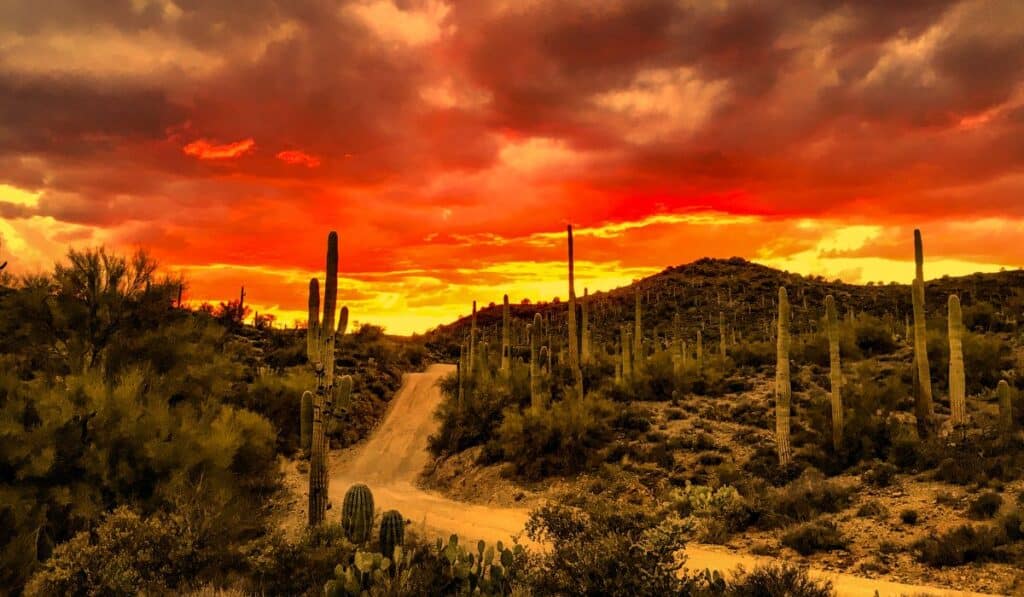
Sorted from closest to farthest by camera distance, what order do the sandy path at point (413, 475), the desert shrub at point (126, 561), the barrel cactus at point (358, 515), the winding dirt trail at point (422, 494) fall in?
the desert shrub at point (126, 561) → the winding dirt trail at point (422, 494) → the barrel cactus at point (358, 515) → the sandy path at point (413, 475)

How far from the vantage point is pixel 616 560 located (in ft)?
25.0

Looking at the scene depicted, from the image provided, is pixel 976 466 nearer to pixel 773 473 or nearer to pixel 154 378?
pixel 773 473

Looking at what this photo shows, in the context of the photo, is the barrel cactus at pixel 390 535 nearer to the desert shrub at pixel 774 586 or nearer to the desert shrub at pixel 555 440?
the desert shrub at pixel 774 586

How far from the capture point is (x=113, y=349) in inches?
649

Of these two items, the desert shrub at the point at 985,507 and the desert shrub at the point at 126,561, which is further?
the desert shrub at the point at 985,507

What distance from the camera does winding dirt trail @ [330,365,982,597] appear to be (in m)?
10.6

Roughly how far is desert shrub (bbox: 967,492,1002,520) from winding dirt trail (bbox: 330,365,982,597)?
3976 millimetres

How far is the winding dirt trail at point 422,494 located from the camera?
34.9 feet

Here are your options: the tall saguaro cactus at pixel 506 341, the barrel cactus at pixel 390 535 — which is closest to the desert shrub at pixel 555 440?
the tall saguaro cactus at pixel 506 341

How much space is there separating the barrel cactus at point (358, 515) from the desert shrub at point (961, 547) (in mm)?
10660

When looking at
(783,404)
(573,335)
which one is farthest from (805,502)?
(573,335)

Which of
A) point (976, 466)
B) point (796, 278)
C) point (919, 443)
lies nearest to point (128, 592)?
point (976, 466)

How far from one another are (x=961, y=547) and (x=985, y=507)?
2.48 meters

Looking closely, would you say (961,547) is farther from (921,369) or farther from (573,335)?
(573,335)
